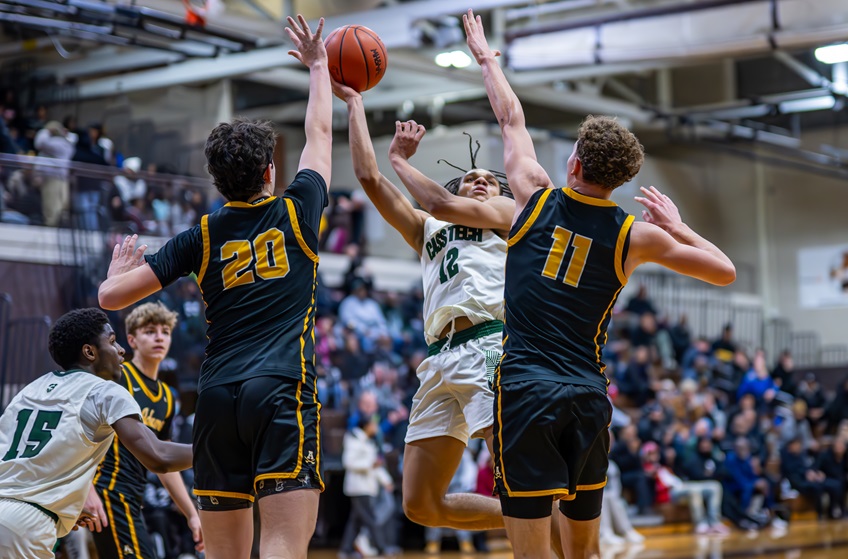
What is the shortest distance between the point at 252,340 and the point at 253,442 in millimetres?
381

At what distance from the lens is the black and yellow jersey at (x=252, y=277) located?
4.00m

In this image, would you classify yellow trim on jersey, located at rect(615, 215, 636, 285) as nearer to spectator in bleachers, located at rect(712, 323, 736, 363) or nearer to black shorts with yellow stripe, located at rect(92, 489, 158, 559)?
black shorts with yellow stripe, located at rect(92, 489, 158, 559)

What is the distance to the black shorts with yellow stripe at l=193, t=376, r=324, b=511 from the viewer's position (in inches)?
152

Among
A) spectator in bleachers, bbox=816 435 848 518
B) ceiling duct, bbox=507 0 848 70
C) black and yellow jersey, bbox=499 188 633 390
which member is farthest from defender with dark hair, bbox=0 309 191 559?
spectator in bleachers, bbox=816 435 848 518

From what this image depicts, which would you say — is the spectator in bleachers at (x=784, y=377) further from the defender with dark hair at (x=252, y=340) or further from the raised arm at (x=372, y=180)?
the defender with dark hair at (x=252, y=340)

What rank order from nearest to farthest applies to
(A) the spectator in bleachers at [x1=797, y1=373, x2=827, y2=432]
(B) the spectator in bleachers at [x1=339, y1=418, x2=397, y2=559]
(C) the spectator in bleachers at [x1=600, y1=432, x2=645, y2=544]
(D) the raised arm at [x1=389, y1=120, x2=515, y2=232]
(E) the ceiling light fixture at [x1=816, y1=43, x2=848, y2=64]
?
(D) the raised arm at [x1=389, y1=120, x2=515, y2=232]
(B) the spectator in bleachers at [x1=339, y1=418, x2=397, y2=559]
(C) the spectator in bleachers at [x1=600, y1=432, x2=645, y2=544]
(E) the ceiling light fixture at [x1=816, y1=43, x2=848, y2=64]
(A) the spectator in bleachers at [x1=797, y1=373, x2=827, y2=432]

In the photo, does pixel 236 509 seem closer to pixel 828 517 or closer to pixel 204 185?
pixel 204 185

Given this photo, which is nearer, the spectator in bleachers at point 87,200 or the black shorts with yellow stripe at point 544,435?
the black shorts with yellow stripe at point 544,435

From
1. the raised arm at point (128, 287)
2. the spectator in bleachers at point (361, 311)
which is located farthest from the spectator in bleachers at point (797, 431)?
the raised arm at point (128, 287)

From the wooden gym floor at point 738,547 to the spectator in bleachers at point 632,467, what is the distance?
56 cm

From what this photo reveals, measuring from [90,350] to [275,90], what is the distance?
15.9 metres

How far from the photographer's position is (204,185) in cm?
1214

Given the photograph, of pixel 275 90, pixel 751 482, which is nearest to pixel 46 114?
pixel 275 90

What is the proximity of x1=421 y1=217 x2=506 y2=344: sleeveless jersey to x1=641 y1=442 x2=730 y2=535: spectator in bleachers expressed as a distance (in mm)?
11329
